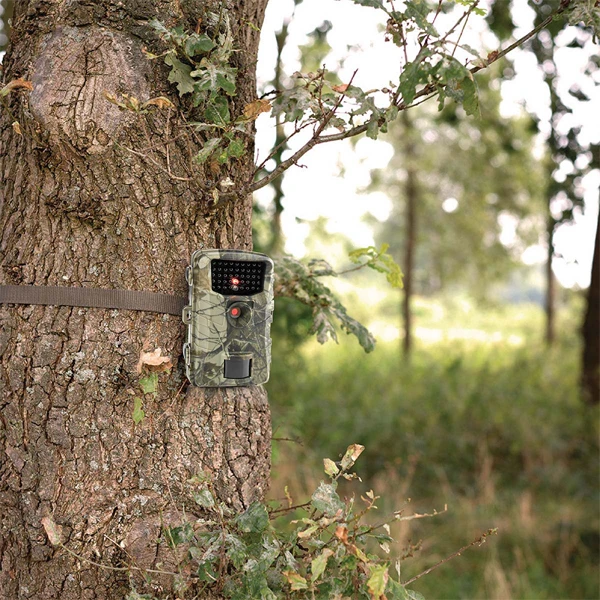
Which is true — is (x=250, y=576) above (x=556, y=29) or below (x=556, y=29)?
below

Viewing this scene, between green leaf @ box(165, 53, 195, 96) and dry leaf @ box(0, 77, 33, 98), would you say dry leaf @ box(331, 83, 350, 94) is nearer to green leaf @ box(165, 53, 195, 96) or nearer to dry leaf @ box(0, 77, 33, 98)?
green leaf @ box(165, 53, 195, 96)

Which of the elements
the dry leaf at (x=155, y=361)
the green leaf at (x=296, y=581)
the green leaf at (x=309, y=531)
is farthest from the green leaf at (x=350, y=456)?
the dry leaf at (x=155, y=361)

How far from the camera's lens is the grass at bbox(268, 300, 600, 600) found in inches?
195

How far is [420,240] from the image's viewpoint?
1254cm

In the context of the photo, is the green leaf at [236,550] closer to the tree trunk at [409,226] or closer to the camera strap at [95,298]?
the camera strap at [95,298]

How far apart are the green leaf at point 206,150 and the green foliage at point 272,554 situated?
0.73m

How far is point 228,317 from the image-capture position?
178 cm

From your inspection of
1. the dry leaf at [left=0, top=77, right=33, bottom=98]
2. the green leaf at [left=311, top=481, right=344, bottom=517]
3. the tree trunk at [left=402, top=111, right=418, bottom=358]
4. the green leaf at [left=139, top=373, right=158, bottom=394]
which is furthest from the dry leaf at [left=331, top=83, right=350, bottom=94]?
the tree trunk at [left=402, top=111, right=418, bottom=358]

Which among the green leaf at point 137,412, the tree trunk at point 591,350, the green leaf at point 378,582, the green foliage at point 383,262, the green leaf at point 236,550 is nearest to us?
the green leaf at point 378,582

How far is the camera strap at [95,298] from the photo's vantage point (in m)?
1.74

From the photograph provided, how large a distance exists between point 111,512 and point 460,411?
6.16m

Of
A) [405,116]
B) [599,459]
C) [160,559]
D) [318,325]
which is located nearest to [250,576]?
[160,559]

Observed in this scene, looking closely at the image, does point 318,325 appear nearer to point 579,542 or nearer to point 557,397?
point 579,542

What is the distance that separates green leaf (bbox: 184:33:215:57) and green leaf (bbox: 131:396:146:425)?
82 centimetres
